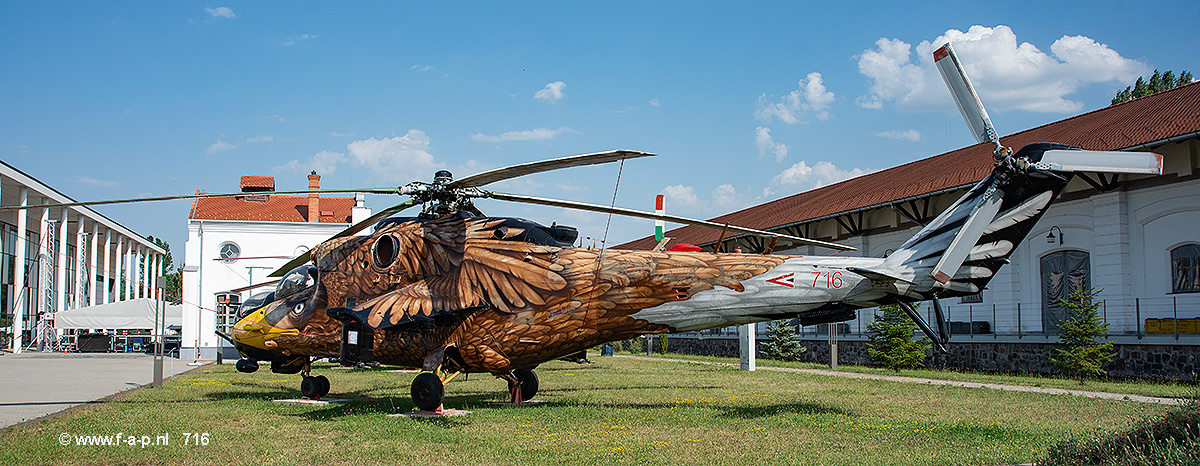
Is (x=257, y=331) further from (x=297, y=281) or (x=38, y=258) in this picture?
(x=38, y=258)

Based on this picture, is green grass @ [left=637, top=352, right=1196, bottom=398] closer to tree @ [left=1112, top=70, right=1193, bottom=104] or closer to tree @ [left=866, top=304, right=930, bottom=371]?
tree @ [left=866, top=304, right=930, bottom=371]

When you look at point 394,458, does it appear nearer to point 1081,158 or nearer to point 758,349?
point 1081,158

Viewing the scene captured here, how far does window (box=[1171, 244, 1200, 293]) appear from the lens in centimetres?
1909

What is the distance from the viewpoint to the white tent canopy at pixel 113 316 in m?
40.3

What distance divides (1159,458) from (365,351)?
11.3 metres

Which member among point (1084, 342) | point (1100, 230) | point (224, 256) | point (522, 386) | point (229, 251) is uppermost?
point (229, 251)

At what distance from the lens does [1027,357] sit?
22.2 meters

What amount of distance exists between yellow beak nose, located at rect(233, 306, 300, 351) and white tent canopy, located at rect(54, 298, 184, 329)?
93.2ft

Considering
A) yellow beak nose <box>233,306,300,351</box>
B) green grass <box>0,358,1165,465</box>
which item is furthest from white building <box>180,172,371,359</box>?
green grass <box>0,358,1165,465</box>

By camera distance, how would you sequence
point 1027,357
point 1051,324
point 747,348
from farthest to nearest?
point 747,348, point 1051,324, point 1027,357

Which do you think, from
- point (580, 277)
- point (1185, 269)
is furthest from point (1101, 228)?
point (580, 277)

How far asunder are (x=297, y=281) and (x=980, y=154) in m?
22.6

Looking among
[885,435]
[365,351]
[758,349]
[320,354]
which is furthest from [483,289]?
[758,349]

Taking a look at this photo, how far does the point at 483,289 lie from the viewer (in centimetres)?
1312
